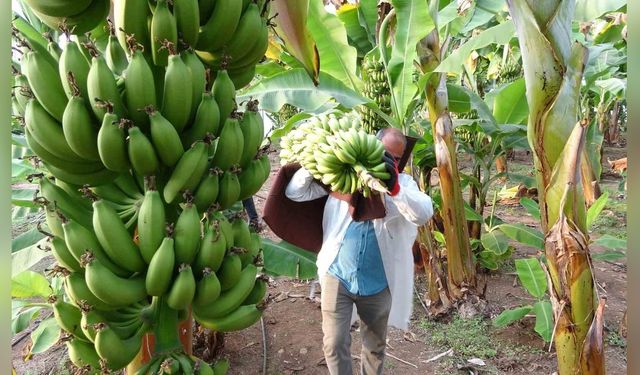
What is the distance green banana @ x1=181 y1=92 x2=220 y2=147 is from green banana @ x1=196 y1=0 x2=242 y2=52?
157mm

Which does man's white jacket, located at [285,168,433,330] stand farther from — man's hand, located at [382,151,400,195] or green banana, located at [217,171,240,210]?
green banana, located at [217,171,240,210]

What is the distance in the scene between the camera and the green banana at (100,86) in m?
0.95

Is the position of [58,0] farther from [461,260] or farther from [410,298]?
[461,260]

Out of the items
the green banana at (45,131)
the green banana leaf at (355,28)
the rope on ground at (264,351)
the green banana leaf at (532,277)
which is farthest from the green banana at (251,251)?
the green banana leaf at (355,28)

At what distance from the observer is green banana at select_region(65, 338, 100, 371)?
1100 millimetres

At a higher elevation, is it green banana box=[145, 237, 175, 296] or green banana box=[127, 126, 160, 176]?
green banana box=[127, 126, 160, 176]

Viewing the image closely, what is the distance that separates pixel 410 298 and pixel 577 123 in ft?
3.75

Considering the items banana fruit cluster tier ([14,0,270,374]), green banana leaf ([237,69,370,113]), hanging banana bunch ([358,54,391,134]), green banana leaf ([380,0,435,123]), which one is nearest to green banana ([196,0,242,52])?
banana fruit cluster tier ([14,0,270,374])

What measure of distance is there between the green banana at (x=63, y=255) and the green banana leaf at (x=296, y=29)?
761mm

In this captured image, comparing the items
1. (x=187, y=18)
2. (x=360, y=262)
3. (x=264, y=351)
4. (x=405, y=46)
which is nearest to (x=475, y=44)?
(x=405, y=46)

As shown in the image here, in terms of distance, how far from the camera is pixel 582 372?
5.08ft

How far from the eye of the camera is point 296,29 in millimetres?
1243

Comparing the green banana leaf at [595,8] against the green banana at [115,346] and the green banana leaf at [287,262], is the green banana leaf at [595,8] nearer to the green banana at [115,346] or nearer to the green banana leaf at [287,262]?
the green banana leaf at [287,262]

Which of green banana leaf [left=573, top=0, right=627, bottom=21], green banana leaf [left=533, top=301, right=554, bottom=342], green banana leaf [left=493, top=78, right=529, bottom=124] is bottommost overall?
green banana leaf [left=533, top=301, right=554, bottom=342]
